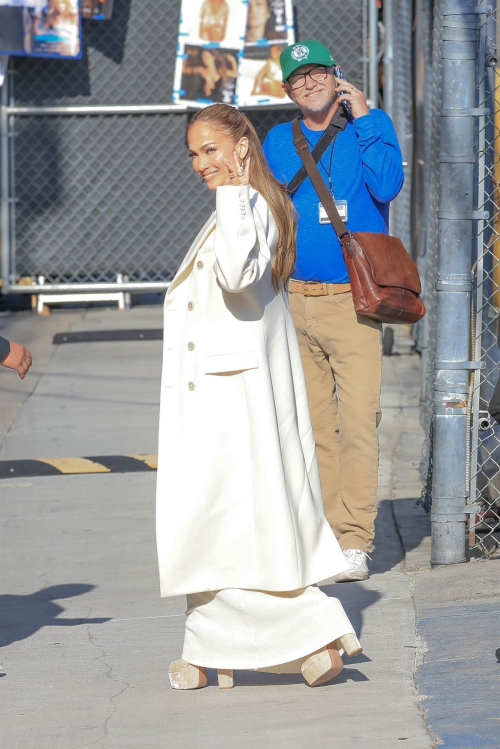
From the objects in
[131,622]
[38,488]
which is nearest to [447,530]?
Answer: [131,622]

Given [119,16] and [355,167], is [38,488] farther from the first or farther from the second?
[119,16]

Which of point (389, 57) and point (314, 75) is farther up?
point (389, 57)

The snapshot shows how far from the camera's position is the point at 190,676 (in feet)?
12.7

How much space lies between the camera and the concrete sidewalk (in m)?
Answer: 3.57

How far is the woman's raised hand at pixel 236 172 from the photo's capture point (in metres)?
3.77

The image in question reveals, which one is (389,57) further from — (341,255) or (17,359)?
(17,359)

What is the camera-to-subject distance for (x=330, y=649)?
377cm

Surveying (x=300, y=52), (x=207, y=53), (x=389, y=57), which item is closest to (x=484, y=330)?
(x=300, y=52)

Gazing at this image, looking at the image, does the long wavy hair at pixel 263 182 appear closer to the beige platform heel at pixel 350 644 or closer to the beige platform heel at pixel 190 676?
the beige platform heel at pixel 350 644

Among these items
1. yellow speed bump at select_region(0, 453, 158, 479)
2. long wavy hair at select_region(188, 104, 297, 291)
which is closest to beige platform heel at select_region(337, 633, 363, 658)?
long wavy hair at select_region(188, 104, 297, 291)

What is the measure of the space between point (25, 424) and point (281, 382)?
15.2ft

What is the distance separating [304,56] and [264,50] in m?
6.51

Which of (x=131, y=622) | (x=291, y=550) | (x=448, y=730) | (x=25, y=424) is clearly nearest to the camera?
(x=448, y=730)

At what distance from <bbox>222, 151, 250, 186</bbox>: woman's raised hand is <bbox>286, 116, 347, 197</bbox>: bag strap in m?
1.33
